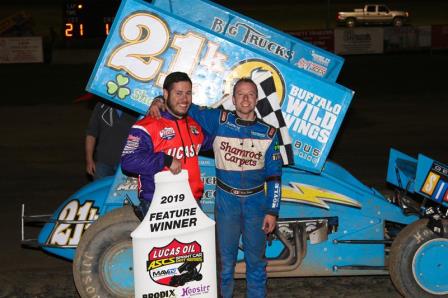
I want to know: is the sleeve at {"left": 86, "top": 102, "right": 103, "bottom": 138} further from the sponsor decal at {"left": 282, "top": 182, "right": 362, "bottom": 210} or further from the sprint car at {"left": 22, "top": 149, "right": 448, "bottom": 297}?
the sponsor decal at {"left": 282, "top": 182, "right": 362, "bottom": 210}

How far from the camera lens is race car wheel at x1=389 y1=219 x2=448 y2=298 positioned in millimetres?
5824

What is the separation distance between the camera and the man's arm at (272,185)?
5406 mm

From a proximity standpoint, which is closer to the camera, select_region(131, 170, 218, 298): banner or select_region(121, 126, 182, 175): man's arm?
select_region(131, 170, 218, 298): banner

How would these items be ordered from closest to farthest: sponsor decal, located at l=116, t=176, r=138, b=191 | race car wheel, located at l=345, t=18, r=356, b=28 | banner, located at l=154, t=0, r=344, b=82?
sponsor decal, located at l=116, t=176, r=138, b=191, banner, located at l=154, t=0, r=344, b=82, race car wheel, located at l=345, t=18, r=356, b=28

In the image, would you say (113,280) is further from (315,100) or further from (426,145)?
(426,145)

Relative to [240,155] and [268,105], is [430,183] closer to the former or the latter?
[268,105]

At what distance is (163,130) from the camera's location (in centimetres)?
514

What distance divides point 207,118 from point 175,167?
745 mm

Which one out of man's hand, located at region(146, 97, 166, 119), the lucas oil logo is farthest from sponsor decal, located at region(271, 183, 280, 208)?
man's hand, located at region(146, 97, 166, 119)

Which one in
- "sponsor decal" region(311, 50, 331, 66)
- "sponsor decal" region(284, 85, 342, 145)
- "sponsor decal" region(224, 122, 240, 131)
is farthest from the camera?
"sponsor decal" region(311, 50, 331, 66)

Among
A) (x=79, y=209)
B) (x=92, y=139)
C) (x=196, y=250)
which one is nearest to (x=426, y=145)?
(x=92, y=139)

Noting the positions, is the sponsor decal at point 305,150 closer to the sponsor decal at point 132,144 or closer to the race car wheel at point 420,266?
the race car wheel at point 420,266

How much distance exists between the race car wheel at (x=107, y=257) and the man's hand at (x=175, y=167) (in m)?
0.80

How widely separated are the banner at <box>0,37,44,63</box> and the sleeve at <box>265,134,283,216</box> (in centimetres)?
2030
